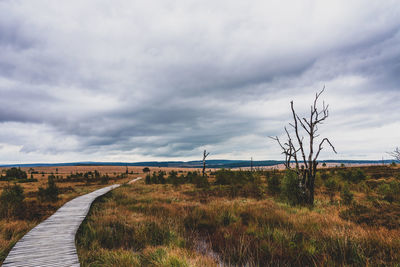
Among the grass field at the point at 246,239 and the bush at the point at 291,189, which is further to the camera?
the bush at the point at 291,189

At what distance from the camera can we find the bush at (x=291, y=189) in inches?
430

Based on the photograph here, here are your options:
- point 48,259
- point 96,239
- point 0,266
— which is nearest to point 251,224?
point 96,239

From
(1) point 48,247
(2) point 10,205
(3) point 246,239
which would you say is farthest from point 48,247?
(2) point 10,205

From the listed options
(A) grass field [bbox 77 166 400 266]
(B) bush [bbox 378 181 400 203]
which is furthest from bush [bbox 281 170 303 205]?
(B) bush [bbox 378 181 400 203]

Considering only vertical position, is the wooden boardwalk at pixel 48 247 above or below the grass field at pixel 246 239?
above

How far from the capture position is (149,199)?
1358 centimetres

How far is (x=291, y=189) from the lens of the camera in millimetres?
11211

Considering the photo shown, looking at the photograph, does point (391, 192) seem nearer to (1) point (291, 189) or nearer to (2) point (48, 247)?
(1) point (291, 189)

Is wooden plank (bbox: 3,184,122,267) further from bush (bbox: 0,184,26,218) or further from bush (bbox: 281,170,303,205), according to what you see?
bush (bbox: 281,170,303,205)

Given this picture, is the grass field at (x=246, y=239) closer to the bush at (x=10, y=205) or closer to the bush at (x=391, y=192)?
the bush at (x=391, y=192)

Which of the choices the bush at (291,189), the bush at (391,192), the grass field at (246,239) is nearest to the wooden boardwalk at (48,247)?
the grass field at (246,239)

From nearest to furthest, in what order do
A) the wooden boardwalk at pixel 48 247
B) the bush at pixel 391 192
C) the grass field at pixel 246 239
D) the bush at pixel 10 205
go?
the wooden boardwalk at pixel 48 247 < the grass field at pixel 246 239 < the bush at pixel 10 205 < the bush at pixel 391 192

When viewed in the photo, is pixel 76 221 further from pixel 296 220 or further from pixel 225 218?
pixel 296 220

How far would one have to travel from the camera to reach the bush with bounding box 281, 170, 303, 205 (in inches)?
430
